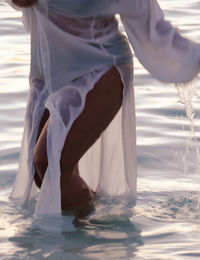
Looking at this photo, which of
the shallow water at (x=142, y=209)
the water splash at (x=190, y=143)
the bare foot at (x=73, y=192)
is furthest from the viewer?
the water splash at (x=190, y=143)

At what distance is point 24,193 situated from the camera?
4.70 m

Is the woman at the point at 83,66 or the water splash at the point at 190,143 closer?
A: the woman at the point at 83,66

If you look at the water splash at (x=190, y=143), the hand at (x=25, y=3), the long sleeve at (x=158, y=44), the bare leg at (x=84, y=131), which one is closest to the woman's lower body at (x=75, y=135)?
the bare leg at (x=84, y=131)

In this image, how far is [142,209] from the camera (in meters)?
4.86

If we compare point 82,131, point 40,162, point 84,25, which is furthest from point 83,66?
point 40,162

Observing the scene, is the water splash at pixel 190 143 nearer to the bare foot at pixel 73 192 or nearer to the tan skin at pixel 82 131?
the tan skin at pixel 82 131

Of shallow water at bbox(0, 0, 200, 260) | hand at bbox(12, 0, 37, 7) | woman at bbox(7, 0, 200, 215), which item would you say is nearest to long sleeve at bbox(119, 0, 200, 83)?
woman at bbox(7, 0, 200, 215)

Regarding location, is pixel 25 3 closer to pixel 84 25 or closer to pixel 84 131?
pixel 84 25

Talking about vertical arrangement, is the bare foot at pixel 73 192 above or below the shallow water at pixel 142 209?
above

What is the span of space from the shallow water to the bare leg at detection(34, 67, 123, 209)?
0.57ft

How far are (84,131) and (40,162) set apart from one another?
240 mm

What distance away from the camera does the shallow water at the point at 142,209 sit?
4324 millimetres

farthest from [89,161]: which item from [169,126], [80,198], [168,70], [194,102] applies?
[194,102]

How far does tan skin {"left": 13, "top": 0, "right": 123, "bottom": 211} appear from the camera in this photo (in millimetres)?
4379
